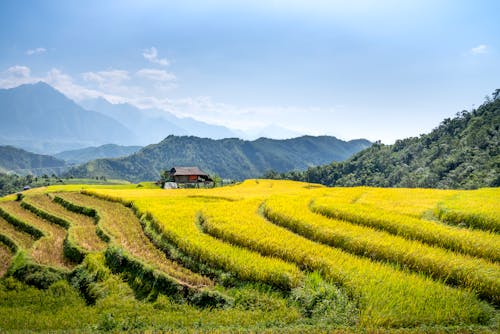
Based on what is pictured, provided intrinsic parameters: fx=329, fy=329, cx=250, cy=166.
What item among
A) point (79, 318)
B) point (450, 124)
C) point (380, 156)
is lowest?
point (79, 318)

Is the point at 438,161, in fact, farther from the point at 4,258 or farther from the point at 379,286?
the point at 4,258

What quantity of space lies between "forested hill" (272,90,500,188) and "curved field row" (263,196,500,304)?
72.4 meters

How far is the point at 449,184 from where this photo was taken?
86750mm

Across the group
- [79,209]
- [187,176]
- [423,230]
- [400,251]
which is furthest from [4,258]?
[187,176]

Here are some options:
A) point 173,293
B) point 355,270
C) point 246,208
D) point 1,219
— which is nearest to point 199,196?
point 246,208

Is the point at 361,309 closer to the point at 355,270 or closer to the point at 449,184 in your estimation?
the point at 355,270

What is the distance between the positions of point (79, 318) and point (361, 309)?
8.70m

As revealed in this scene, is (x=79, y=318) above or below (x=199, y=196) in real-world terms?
below

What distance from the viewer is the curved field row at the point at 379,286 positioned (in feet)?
27.6

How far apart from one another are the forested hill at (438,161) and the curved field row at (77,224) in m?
79.2

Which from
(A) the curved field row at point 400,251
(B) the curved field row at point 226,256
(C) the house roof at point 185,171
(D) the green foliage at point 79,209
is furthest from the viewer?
(C) the house roof at point 185,171

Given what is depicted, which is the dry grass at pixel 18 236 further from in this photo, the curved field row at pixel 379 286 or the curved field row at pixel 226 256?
the curved field row at pixel 379 286

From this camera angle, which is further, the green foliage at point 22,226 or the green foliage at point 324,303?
the green foliage at point 22,226

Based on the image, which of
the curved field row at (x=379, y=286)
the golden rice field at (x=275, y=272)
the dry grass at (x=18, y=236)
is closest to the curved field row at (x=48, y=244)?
the golden rice field at (x=275, y=272)
